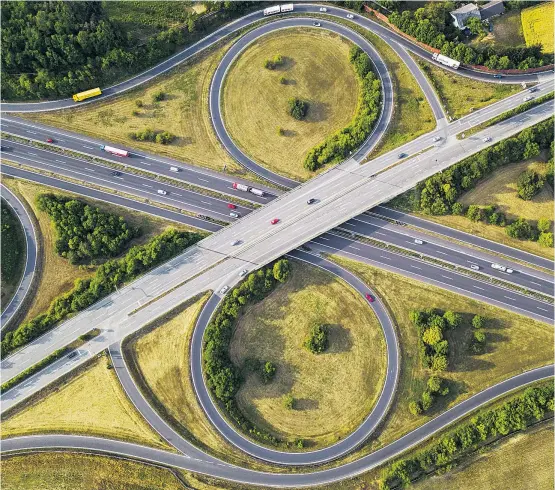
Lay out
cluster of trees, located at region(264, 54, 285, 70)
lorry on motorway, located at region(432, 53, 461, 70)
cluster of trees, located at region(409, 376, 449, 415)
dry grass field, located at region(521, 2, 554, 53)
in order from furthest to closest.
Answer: dry grass field, located at region(521, 2, 554, 53), cluster of trees, located at region(264, 54, 285, 70), lorry on motorway, located at region(432, 53, 461, 70), cluster of trees, located at region(409, 376, 449, 415)

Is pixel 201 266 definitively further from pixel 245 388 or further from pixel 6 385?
pixel 6 385

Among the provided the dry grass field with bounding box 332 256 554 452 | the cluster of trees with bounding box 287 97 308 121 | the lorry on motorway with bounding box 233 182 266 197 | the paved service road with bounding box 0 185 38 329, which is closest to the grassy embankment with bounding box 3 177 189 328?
the paved service road with bounding box 0 185 38 329

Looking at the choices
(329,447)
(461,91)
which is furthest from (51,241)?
(461,91)

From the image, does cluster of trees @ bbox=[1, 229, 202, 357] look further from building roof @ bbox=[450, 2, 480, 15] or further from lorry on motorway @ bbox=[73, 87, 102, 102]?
building roof @ bbox=[450, 2, 480, 15]

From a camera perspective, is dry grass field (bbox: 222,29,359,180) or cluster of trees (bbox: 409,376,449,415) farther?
dry grass field (bbox: 222,29,359,180)

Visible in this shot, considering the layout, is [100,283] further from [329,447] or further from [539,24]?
[539,24]

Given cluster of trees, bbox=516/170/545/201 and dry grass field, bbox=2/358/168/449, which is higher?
cluster of trees, bbox=516/170/545/201

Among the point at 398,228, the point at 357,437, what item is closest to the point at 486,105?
the point at 398,228

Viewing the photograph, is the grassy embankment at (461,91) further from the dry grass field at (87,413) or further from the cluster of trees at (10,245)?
the cluster of trees at (10,245)
